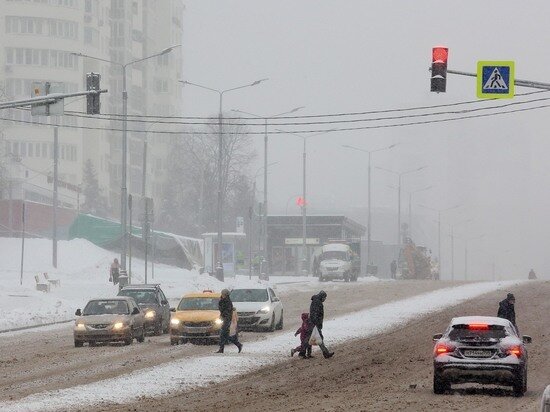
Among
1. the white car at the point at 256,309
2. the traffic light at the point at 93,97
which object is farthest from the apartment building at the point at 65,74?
the traffic light at the point at 93,97

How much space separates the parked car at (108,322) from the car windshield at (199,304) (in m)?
1.25

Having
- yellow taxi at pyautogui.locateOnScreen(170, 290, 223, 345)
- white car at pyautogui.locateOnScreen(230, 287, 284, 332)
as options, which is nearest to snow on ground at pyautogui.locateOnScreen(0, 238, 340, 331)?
white car at pyautogui.locateOnScreen(230, 287, 284, 332)

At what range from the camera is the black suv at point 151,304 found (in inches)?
1714

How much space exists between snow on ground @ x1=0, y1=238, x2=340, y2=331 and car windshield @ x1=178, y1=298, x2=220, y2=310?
8.37 meters

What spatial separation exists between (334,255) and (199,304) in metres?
54.3

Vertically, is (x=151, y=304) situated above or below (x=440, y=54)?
below

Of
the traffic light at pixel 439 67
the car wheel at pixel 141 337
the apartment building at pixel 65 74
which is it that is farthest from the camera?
the apartment building at pixel 65 74

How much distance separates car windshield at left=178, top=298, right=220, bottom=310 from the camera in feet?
131

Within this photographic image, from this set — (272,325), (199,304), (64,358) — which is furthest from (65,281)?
(64,358)

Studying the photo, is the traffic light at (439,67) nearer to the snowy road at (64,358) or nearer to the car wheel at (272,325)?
the snowy road at (64,358)

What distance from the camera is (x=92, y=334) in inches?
1489

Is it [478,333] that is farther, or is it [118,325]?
[118,325]

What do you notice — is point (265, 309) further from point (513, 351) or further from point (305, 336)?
point (513, 351)

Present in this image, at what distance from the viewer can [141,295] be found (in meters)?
→ 44.4
